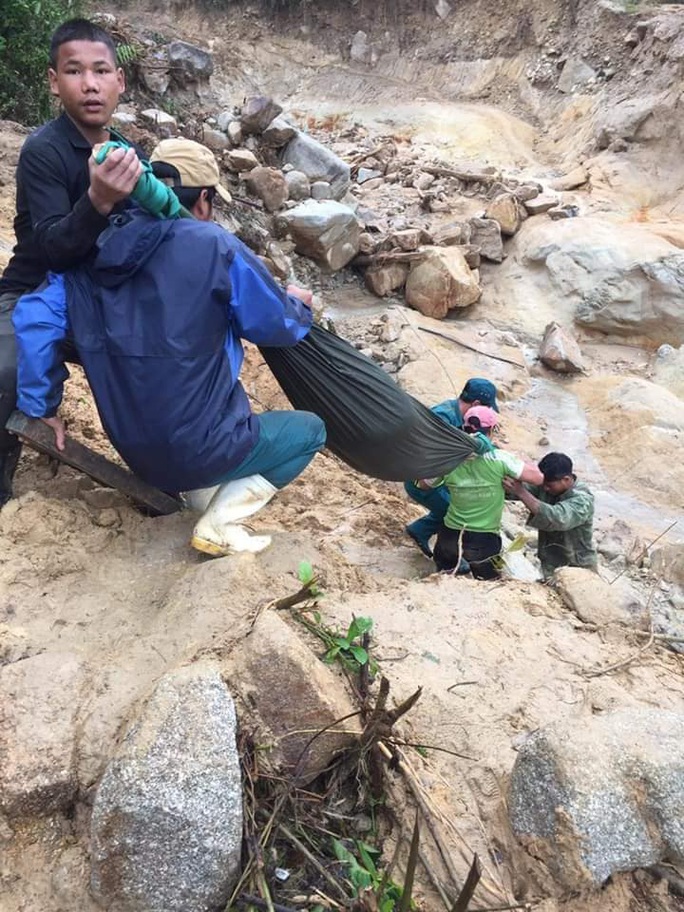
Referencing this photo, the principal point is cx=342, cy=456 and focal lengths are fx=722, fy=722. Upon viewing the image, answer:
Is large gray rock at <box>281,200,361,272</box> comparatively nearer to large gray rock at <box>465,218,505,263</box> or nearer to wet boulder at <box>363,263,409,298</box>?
wet boulder at <box>363,263,409,298</box>

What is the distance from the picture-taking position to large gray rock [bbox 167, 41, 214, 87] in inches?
377

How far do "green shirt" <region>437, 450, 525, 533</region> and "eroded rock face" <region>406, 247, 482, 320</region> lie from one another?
5.15 meters

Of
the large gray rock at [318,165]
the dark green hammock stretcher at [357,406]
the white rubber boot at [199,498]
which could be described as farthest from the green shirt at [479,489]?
the large gray rock at [318,165]

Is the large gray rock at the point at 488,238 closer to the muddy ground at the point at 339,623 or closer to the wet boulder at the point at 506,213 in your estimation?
the wet boulder at the point at 506,213

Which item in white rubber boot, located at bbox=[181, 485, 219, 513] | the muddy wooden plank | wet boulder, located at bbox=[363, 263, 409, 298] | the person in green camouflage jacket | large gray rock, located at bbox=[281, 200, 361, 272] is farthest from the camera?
wet boulder, located at bbox=[363, 263, 409, 298]

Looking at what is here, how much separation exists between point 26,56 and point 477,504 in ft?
19.1

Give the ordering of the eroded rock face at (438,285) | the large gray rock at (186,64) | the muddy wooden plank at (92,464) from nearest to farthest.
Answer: the muddy wooden plank at (92,464) → the eroded rock face at (438,285) → the large gray rock at (186,64)

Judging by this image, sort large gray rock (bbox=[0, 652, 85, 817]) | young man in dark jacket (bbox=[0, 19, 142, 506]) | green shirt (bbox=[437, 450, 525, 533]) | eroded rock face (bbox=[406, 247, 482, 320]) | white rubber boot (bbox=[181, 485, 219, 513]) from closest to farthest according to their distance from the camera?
large gray rock (bbox=[0, 652, 85, 817])
young man in dark jacket (bbox=[0, 19, 142, 506])
white rubber boot (bbox=[181, 485, 219, 513])
green shirt (bbox=[437, 450, 525, 533])
eroded rock face (bbox=[406, 247, 482, 320])

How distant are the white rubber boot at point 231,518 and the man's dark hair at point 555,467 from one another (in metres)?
1.56

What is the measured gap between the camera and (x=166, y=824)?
57.1 inches

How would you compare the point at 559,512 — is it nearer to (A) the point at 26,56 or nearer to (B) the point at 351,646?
(B) the point at 351,646

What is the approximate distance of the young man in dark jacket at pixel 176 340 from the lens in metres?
1.99

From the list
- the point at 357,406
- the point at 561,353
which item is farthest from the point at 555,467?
the point at 561,353

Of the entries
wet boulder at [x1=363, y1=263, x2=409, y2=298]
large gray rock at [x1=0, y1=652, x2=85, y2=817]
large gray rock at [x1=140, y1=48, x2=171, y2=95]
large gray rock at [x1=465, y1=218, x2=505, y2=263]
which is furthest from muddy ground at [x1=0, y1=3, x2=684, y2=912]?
large gray rock at [x1=465, y1=218, x2=505, y2=263]
